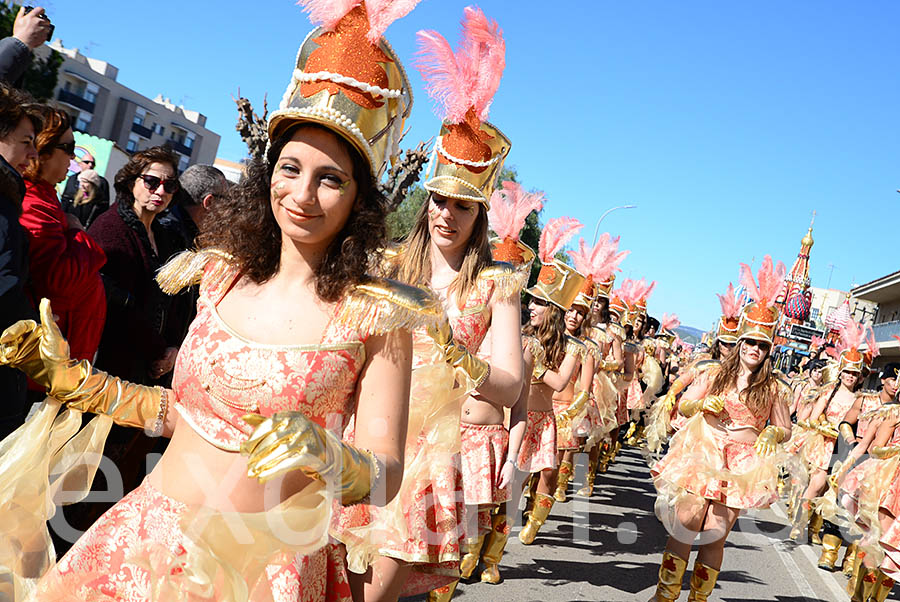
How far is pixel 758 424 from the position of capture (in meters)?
6.59

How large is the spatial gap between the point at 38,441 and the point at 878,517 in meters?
6.76

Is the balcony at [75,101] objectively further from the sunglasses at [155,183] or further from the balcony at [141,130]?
the sunglasses at [155,183]

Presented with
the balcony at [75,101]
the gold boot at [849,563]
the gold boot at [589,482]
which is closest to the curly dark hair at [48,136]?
the gold boot at [849,563]

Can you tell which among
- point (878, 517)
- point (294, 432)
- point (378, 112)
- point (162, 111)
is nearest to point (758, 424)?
point (878, 517)

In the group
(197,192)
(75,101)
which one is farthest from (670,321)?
(75,101)

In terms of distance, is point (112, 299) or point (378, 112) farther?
point (112, 299)

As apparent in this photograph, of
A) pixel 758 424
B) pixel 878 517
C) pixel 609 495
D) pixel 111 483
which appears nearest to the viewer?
pixel 111 483

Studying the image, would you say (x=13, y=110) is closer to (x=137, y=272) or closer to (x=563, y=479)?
(x=137, y=272)

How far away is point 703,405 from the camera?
6531 millimetres

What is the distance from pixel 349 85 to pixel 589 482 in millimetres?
10185

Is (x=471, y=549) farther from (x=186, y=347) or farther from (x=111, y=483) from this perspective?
(x=186, y=347)

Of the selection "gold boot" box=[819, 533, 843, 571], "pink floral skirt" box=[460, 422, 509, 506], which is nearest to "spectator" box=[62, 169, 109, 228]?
"pink floral skirt" box=[460, 422, 509, 506]

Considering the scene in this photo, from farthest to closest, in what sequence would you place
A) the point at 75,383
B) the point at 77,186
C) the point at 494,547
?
the point at 77,186
the point at 494,547
the point at 75,383

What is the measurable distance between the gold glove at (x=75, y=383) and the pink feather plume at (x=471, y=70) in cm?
193
